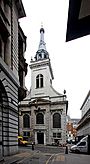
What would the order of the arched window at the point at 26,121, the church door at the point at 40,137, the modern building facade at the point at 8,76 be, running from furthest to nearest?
the arched window at the point at 26,121 → the church door at the point at 40,137 → the modern building facade at the point at 8,76

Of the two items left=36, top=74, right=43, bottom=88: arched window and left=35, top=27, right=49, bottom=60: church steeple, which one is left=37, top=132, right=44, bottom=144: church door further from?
left=35, top=27, right=49, bottom=60: church steeple

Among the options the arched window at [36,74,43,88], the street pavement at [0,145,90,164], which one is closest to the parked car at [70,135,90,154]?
the street pavement at [0,145,90,164]

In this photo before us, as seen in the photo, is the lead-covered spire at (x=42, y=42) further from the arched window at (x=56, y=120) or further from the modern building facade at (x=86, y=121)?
the arched window at (x=56, y=120)

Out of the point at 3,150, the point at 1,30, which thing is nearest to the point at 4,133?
the point at 3,150

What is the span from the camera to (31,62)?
76438 mm

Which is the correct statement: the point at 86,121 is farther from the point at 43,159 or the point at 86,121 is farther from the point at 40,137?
the point at 43,159

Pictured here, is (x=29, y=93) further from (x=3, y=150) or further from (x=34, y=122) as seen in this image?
(x=3, y=150)

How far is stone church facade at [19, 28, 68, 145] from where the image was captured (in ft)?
223

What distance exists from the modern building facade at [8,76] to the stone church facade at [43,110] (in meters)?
44.7

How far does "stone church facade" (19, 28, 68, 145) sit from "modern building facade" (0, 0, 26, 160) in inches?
1759

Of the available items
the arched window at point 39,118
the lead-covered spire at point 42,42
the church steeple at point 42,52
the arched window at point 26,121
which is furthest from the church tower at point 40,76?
the lead-covered spire at point 42,42

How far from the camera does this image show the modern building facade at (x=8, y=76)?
65.1 feet

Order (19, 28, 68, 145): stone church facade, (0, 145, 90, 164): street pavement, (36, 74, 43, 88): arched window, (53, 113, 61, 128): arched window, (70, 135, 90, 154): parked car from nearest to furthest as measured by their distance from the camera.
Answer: (0, 145, 90, 164): street pavement < (70, 135, 90, 154): parked car < (19, 28, 68, 145): stone church facade < (53, 113, 61, 128): arched window < (36, 74, 43, 88): arched window

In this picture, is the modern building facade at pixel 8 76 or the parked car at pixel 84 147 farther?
the parked car at pixel 84 147
